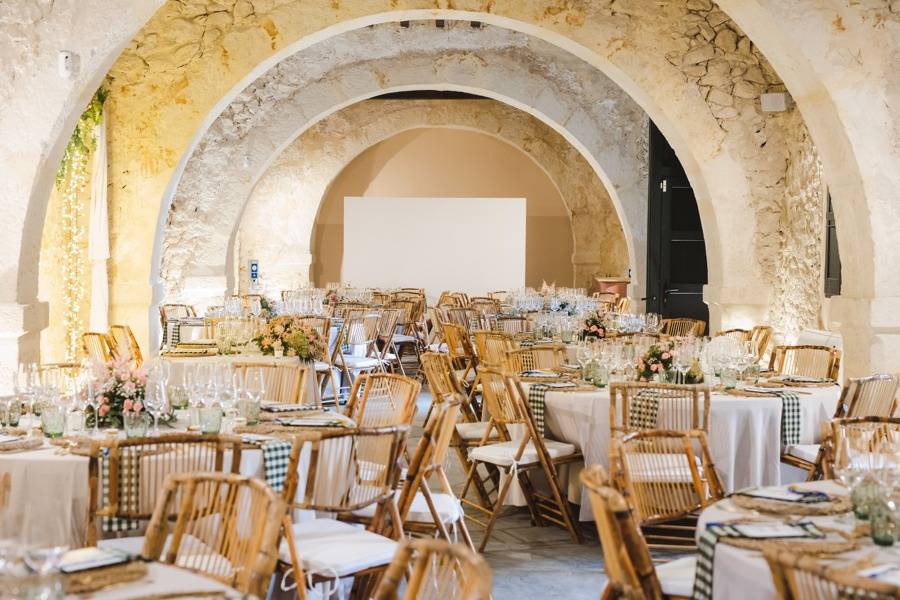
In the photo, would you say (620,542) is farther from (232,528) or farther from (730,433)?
(730,433)

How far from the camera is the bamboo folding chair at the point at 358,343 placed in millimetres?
9414

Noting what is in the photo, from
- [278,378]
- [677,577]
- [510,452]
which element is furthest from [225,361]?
[677,577]

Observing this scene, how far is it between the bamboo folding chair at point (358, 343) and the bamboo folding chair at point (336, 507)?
5.27 metres

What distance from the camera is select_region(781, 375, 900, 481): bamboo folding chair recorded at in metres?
5.03

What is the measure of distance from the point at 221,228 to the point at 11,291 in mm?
5974

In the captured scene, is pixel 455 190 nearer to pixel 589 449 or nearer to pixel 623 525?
pixel 589 449

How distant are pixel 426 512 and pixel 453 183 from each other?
14449 millimetres

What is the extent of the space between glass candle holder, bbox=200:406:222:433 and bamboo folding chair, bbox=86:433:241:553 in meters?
0.44

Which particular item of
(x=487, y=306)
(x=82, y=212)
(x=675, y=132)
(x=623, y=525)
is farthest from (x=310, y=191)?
(x=623, y=525)

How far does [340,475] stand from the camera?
3.71 m

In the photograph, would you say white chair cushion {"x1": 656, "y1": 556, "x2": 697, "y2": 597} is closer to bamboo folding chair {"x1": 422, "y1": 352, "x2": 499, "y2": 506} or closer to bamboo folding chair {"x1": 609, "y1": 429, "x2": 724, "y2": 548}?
bamboo folding chair {"x1": 609, "y1": 429, "x2": 724, "y2": 548}

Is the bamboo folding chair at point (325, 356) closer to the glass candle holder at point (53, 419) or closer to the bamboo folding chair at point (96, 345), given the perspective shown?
the bamboo folding chair at point (96, 345)

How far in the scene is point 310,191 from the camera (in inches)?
627

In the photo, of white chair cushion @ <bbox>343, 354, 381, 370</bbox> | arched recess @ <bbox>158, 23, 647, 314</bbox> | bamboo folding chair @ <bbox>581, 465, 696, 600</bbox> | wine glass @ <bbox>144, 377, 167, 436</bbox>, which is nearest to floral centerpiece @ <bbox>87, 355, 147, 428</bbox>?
wine glass @ <bbox>144, 377, 167, 436</bbox>
